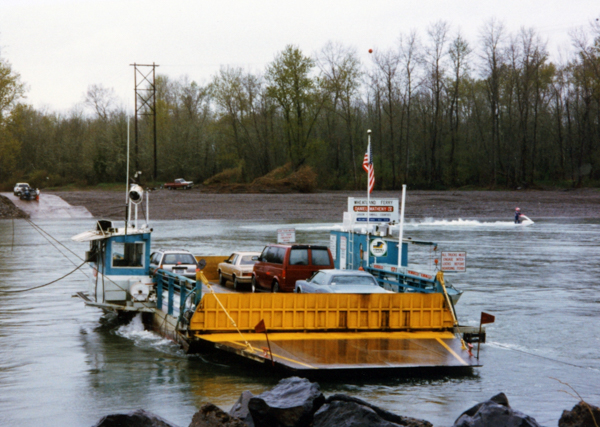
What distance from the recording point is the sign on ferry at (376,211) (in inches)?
812

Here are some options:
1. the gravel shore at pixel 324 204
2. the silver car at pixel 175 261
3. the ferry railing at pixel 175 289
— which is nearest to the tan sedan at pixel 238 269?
the silver car at pixel 175 261

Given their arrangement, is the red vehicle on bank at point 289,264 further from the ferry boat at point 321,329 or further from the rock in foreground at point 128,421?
the rock in foreground at point 128,421

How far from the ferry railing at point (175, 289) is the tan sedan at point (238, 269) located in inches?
116

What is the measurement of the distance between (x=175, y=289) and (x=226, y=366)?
364 centimetres

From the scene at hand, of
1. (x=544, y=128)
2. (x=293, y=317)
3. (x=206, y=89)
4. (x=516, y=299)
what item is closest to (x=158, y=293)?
(x=293, y=317)

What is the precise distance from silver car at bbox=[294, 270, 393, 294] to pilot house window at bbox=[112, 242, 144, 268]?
4.78m

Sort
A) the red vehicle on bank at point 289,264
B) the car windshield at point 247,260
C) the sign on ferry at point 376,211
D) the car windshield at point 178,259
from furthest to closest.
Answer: the car windshield at point 178,259, the car windshield at point 247,260, the sign on ferry at point 376,211, the red vehicle on bank at point 289,264

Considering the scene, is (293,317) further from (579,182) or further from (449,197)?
(579,182)

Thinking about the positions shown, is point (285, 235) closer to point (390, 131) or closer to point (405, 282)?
point (405, 282)

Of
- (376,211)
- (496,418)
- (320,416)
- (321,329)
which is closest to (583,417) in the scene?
(496,418)

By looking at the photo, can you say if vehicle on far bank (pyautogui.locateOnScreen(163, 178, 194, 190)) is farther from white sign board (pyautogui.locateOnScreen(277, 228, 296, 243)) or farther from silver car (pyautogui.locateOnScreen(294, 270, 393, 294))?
silver car (pyautogui.locateOnScreen(294, 270, 393, 294))

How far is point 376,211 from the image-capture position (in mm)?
20734

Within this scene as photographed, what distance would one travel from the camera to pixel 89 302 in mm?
17703

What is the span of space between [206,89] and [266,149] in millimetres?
21352
